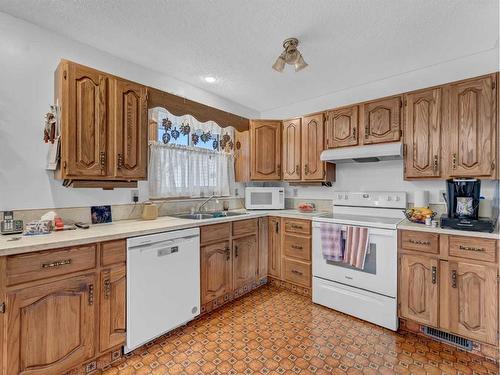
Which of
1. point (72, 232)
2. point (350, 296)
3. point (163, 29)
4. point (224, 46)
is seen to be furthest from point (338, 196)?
point (72, 232)

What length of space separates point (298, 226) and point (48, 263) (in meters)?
2.29

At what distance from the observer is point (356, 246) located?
240cm

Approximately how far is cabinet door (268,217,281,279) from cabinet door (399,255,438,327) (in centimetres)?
134

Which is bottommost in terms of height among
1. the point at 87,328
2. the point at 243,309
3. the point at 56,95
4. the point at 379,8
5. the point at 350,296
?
the point at 243,309

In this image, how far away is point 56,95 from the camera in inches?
78.1

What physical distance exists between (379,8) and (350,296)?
7.93ft

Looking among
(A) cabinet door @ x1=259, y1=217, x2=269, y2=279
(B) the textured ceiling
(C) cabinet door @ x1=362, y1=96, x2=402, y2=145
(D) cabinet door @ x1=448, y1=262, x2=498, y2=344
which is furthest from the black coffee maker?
(A) cabinet door @ x1=259, y1=217, x2=269, y2=279

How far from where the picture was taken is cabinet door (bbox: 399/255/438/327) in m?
2.04

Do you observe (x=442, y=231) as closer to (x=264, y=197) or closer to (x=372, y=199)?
(x=372, y=199)

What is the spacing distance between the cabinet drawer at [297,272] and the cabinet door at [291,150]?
1.08 meters

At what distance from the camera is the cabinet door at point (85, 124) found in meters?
Result: 1.87

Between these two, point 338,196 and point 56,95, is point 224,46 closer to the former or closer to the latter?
point 56,95

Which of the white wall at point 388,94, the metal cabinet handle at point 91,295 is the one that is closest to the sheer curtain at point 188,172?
the white wall at point 388,94

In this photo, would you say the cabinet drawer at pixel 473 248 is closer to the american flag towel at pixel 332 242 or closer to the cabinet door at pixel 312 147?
the american flag towel at pixel 332 242
